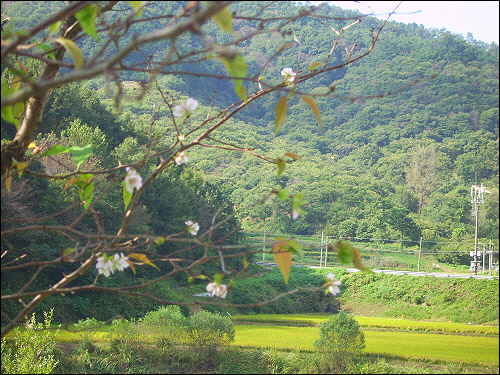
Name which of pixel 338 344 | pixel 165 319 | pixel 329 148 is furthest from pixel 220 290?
pixel 329 148

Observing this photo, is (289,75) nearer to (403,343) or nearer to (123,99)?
(123,99)

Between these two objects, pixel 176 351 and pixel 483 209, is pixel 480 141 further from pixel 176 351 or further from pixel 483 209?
pixel 176 351

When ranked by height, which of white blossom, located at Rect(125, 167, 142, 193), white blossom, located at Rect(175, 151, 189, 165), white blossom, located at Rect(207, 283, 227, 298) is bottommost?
white blossom, located at Rect(207, 283, 227, 298)

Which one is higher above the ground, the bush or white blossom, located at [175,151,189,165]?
white blossom, located at [175,151,189,165]

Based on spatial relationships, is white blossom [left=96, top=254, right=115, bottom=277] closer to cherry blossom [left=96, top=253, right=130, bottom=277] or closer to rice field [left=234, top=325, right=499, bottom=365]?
cherry blossom [left=96, top=253, right=130, bottom=277]

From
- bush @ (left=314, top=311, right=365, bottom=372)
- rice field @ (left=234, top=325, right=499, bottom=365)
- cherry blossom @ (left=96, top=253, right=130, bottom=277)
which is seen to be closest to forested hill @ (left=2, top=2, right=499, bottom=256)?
rice field @ (left=234, top=325, right=499, bottom=365)

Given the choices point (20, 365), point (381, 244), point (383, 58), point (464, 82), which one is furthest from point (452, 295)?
point (383, 58)
